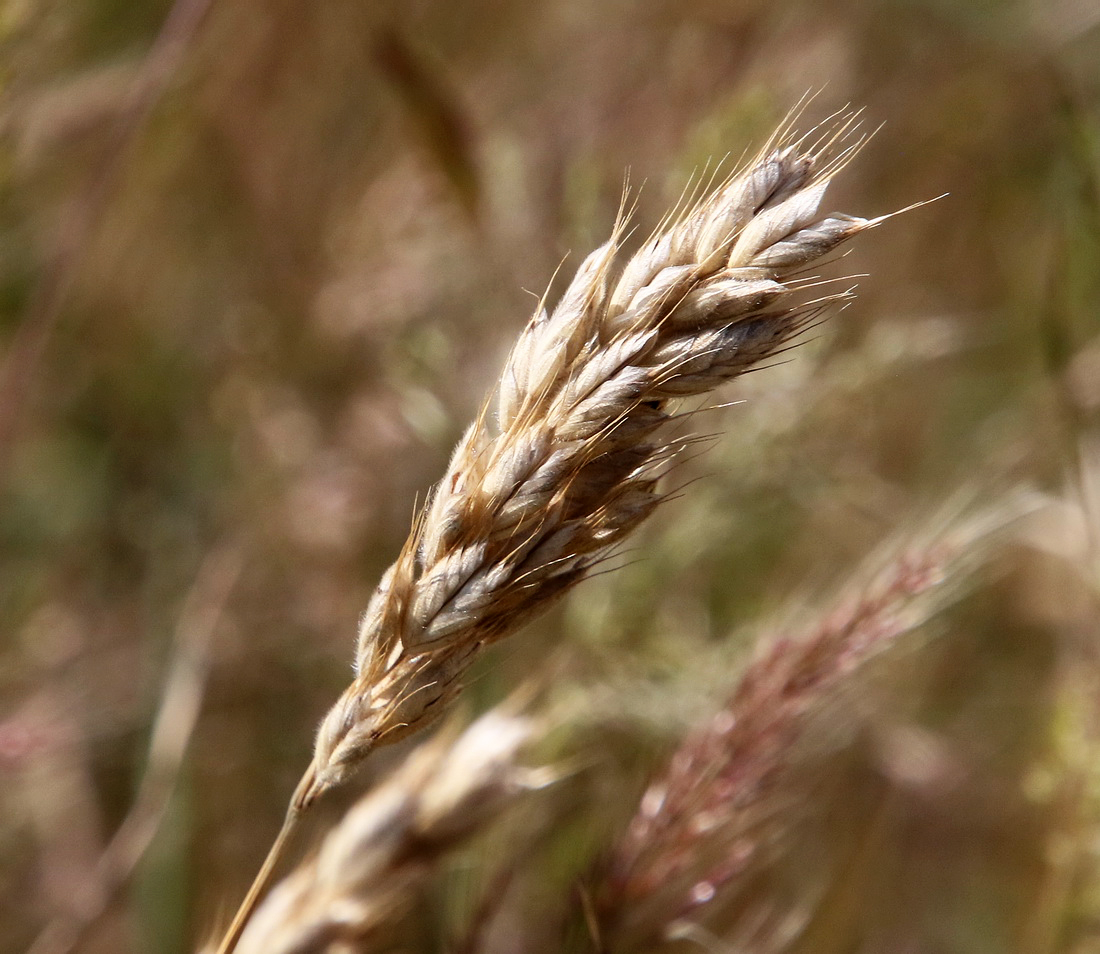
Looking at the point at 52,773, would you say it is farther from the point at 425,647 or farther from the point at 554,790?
the point at 425,647

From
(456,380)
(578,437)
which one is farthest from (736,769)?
(456,380)

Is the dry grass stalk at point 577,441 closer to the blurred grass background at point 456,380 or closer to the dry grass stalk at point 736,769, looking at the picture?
the dry grass stalk at point 736,769

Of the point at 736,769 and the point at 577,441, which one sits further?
the point at 736,769

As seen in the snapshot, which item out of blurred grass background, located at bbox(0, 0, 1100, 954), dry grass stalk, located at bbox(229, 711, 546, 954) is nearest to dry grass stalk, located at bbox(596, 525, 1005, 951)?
dry grass stalk, located at bbox(229, 711, 546, 954)

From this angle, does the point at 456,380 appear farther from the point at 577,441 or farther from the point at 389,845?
the point at 577,441

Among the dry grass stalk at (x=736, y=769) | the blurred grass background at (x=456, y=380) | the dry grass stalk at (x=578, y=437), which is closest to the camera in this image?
the dry grass stalk at (x=578, y=437)

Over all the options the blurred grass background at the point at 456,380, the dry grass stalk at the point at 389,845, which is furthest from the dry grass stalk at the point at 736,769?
the blurred grass background at the point at 456,380

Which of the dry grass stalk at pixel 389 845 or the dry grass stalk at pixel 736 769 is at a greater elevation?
the dry grass stalk at pixel 389 845
